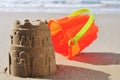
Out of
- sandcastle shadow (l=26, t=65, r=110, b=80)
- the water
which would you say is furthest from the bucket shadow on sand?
the water

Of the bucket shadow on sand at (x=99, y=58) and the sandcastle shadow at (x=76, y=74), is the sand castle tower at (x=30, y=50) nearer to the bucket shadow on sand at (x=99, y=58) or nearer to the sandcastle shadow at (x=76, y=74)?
the sandcastle shadow at (x=76, y=74)

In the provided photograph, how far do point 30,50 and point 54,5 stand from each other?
8.08 metres

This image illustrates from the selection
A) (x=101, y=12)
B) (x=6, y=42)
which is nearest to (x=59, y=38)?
(x=6, y=42)

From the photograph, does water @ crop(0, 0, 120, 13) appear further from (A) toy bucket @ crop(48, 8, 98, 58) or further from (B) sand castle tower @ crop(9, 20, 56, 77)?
(B) sand castle tower @ crop(9, 20, 56, 77)

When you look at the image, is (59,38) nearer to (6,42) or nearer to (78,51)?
(78,51)

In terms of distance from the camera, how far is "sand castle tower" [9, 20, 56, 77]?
2662 mm

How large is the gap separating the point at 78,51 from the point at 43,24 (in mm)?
1061

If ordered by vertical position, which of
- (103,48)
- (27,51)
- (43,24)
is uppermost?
(43,24)

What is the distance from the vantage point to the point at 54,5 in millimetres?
10648

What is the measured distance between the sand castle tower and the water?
736 cm

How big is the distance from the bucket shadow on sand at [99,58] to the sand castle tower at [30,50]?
2.73ft

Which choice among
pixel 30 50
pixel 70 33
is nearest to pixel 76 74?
pixel 30 50

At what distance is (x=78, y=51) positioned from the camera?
3.69m

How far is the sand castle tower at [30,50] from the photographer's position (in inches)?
105
